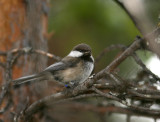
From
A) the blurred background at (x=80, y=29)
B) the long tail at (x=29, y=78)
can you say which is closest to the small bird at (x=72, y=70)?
the long tail at (x=29, y=78)

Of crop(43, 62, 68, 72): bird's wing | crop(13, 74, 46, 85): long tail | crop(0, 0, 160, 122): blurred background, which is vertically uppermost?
crop(0, 0, 160, 122): blurred background

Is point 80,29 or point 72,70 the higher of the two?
point 80,29

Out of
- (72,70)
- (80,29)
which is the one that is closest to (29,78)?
(72,70)

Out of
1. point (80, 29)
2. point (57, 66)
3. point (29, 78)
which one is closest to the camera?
point (29, 78)

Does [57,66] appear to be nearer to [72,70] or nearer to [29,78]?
[72,70]

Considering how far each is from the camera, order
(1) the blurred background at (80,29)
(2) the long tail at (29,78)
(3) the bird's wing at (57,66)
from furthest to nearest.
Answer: (1) the blurred background at (80,29) < (3) the bird's wing at (57,66) < (2) the long tail at (29,78)

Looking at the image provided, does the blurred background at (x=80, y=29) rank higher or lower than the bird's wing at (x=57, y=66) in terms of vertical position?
higher

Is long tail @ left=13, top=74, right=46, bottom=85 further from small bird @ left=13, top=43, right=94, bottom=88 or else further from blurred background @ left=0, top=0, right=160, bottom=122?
blurred background @ left=0, top=0, right=160, bottom=122

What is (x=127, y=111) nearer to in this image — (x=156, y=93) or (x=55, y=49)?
(x=156, y=93)

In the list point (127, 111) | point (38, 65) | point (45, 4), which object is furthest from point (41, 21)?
point (127, 111)

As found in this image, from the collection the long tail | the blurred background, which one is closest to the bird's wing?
the long tail

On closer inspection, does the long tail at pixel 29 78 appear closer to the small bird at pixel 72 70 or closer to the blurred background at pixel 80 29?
the small bird at pixel 72 70

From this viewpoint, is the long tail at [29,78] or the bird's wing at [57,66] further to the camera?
the bird's wing at [57,66]

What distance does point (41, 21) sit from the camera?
15.7 feet
